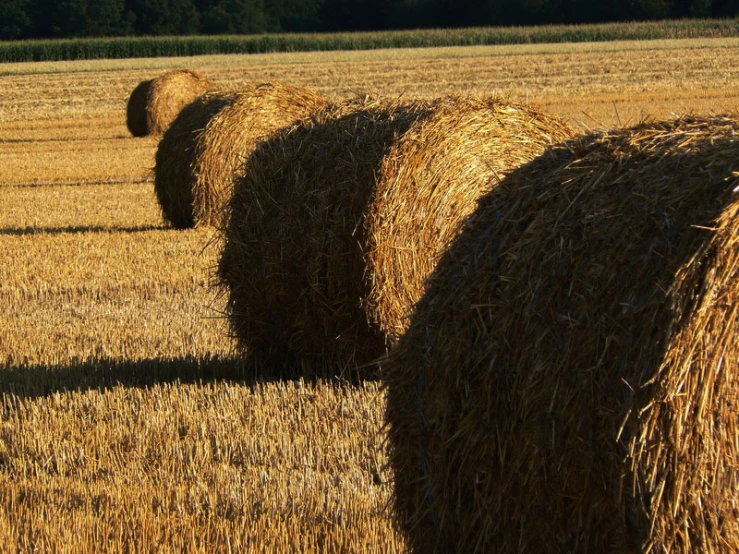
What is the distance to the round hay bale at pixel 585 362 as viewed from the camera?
10.4 feet

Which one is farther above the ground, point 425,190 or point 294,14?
point 425,190

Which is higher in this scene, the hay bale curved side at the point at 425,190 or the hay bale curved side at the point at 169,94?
the hay bale curved side at the point at 425,190

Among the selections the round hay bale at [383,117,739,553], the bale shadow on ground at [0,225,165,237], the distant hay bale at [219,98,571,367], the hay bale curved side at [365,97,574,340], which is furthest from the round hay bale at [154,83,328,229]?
the round hay bale at [383,117,739,553]

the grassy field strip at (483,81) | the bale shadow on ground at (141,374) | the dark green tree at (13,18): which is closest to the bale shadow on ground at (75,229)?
the bale shadow on ground at (141,374)

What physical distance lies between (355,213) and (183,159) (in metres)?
6.56

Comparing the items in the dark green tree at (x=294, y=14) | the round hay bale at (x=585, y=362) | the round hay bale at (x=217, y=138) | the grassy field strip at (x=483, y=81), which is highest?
the round hay bale at (x=585, y=362)

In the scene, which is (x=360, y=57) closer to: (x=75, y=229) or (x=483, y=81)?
(x=483, y=81)

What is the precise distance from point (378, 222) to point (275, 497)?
2071 mm

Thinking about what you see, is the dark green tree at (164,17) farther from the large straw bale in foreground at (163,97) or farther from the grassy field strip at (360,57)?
the large straw bale in foreground at (163,97)

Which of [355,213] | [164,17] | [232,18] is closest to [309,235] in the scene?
[355,213]

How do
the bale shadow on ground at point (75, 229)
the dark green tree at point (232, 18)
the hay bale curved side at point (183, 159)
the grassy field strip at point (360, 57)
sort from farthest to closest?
the dark green tree at point (232, 18)
the grassy field strip at point (360, 57)
the bale shadow on ground at point (75, 229)
the hay bale curved side at point (183, 159)

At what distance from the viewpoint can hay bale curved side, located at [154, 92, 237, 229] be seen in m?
12.6

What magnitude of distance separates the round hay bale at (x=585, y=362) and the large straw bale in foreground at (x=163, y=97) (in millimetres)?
20680

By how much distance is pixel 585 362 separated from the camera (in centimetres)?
343
